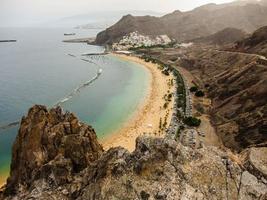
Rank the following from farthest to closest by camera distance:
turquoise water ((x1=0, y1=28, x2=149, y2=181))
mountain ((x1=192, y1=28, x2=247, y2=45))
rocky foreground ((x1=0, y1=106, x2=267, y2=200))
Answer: mountain ((x1=192, y1=28, x2=247, y2=45)) < turquoise water ((x1=0, y1=28, x2=149, y2=181)) < rocky foreground ((x1=0, y1=106, x2=267, y2=200))

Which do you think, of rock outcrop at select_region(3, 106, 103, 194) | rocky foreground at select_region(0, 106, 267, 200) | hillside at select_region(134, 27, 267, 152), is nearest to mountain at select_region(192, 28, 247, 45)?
hillside at select_region(134, 27, 267, 152)

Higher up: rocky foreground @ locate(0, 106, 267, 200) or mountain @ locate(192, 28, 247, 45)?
rocky foreground @ locate(0, 106, 267, 200)

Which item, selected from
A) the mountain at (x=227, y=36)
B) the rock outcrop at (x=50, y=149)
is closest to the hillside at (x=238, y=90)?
the rock outcrop at (x=50, y=149)

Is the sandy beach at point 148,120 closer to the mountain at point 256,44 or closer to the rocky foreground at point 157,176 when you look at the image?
the mountain at point 256,44

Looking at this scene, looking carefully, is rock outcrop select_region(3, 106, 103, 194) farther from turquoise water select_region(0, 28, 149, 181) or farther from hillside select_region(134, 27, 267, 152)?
hillside select_region(134, 27, 267, 152)

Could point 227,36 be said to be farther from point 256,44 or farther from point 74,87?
point 74,87

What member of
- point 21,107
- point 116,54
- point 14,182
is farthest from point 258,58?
point 116,54

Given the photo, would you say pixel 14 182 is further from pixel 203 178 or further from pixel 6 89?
pixel 6 89
